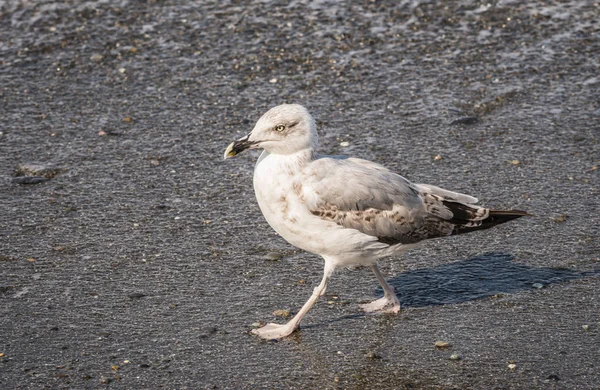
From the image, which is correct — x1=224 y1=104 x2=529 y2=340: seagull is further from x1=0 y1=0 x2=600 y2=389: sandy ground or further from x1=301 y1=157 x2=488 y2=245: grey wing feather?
x1=0 y1=0 x2=600 y2=389: sandy ground

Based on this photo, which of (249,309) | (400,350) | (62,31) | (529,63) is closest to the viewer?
(400,350)

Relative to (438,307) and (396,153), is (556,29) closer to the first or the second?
(396,153)

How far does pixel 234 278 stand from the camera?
5.83 metres

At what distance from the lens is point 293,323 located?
529 cm

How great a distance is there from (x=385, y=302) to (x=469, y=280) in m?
0.63

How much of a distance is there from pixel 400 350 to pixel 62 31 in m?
5.72

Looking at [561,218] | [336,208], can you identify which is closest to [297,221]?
[336,208]

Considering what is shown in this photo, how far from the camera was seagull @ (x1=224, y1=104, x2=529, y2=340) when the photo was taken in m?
5.33

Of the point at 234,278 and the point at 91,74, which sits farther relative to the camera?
the point at 91,74

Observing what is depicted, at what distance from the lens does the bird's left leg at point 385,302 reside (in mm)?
5523

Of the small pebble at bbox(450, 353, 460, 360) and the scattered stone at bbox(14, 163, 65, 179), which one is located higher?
the scattered stone at bbox(14, 163, 65, 179)

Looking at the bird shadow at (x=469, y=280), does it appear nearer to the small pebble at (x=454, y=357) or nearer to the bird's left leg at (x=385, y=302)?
the bird's left leg at (x=385, y=302)

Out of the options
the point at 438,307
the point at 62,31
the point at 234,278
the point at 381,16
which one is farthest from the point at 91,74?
the point at 438,307

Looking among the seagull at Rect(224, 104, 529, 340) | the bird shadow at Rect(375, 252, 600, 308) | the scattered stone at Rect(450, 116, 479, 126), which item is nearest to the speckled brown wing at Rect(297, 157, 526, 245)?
the seagull at Rect(224, 104, 529, 340)
